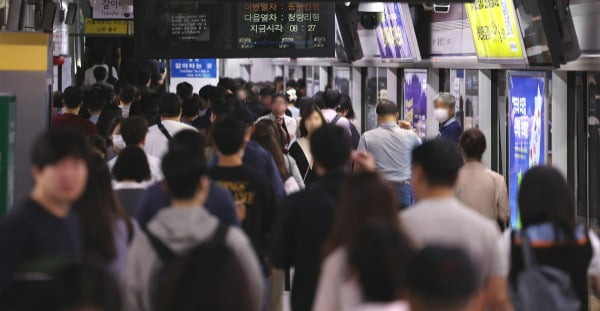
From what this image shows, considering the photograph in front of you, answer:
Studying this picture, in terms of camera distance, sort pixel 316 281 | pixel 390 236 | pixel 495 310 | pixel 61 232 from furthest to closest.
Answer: pixel 316 281, pixel 495 310, pixel 61 232, pixel 390 236

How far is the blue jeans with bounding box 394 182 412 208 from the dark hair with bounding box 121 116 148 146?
2.98 m

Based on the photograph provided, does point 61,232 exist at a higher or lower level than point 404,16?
lower

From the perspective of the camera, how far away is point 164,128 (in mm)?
8102

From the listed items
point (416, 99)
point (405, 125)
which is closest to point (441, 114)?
point (405, 125)

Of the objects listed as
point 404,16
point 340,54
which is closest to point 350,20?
point 340,54

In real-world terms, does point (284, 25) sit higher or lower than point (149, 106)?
higher

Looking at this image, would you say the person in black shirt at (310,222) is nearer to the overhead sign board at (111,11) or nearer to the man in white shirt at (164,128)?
the man in white shirt at (164,128)

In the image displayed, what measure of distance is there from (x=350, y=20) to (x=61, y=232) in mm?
13430

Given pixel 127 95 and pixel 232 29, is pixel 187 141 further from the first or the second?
pixel 232 29

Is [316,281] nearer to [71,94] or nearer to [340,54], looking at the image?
[71,94]

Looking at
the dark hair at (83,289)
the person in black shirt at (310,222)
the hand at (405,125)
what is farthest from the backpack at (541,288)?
the hand at (405,125)

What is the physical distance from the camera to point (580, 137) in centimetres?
960

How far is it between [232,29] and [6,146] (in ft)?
19.5

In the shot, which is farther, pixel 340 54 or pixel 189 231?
pixel 340 54
